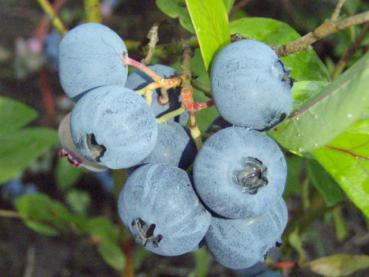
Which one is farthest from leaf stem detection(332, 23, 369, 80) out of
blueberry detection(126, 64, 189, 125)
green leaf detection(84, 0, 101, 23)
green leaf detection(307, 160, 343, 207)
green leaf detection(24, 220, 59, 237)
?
green leaf detection(24, 220, 59, 237)

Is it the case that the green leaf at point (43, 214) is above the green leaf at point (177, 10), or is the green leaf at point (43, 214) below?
below

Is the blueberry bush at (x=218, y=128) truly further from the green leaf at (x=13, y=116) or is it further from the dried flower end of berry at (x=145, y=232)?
the green leaf at (x=13, y=116)

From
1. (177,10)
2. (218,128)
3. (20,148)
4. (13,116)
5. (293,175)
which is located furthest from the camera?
(293,175)

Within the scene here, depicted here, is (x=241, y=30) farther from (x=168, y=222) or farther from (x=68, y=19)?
(x=68, y=19)

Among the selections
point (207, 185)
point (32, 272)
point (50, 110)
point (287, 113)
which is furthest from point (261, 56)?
point (32, 272)

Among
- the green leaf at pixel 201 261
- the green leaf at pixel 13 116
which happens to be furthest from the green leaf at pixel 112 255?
the green leaf at pixel 13 116

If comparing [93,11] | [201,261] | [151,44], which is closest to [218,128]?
[151,44]

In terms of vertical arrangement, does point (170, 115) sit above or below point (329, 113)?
below

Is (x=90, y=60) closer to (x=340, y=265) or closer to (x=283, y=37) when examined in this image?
(x=283, y=37)
